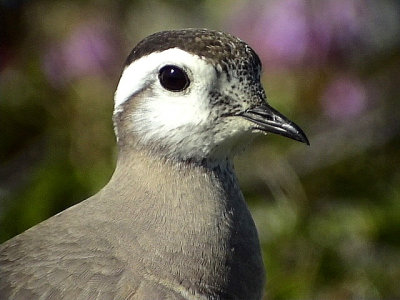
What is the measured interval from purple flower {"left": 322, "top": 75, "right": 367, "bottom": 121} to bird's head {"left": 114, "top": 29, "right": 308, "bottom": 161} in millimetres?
1882

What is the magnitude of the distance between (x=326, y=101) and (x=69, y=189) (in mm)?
1273

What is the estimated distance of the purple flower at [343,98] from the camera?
190 inches

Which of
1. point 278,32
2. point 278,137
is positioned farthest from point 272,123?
point 278,137

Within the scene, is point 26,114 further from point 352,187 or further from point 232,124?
point 232,124

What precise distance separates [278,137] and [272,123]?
2.02m

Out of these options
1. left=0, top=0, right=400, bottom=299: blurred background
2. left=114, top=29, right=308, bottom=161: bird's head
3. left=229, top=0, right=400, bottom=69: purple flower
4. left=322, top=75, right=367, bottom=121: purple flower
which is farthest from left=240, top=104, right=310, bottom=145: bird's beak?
left=322, top=75, right=367, bottom=121: purple flower

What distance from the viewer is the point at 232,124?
2.92m

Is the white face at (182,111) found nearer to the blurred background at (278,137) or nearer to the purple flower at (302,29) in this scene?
the blurred background at (278,137)

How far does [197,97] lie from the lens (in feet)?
9.44

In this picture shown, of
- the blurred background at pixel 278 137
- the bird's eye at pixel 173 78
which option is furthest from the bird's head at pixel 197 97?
the blurred background at pixel 278 137

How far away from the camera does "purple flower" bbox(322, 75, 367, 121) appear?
4.82m

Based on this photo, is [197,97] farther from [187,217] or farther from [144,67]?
[187,217]

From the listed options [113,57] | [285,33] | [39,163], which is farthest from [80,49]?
[285,33]

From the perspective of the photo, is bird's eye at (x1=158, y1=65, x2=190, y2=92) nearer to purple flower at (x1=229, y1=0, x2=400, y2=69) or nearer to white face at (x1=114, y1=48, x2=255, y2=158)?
white face at (x1=114, y1=48, x2=255, y2=158)
